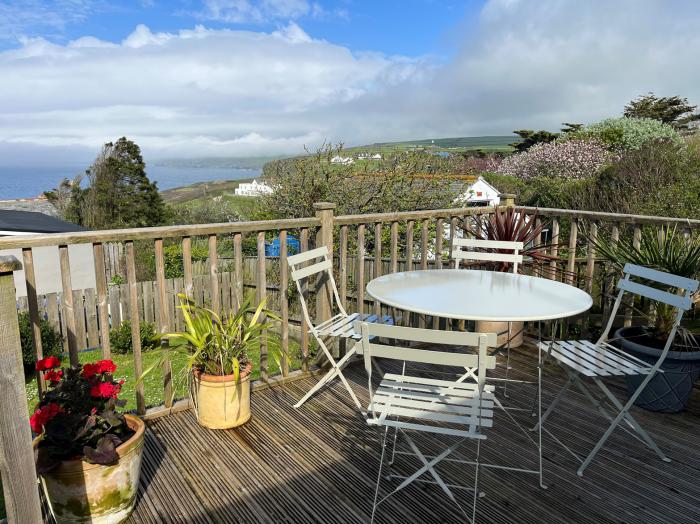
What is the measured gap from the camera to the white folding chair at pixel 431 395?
6.10ft

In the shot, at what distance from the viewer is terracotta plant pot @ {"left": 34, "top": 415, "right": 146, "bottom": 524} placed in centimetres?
197

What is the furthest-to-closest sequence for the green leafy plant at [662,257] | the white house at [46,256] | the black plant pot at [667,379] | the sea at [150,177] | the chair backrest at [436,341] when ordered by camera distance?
1. the sea at [150,177]
2. the white house at [46,256]
3. the green leafy plant at [662,257]
4. the black plant pot at [667,379]
5. the chair backrest at [436,341]

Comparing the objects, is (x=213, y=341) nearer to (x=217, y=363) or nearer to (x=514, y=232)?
(x=217, y=363)

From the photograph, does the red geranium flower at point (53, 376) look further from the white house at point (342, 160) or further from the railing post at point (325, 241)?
the white house at point (342, 160)

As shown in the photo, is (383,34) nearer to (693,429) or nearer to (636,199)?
(636,199)

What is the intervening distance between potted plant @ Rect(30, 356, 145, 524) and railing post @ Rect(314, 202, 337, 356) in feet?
5.68

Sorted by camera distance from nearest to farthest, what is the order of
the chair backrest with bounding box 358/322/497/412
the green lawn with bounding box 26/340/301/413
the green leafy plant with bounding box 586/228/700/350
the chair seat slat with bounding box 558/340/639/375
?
the chair backrest with bounding box 358/322/497/412, the chair seat slat with bounding box 558/340/639/375, the green leafy plant with bounding box 586/228/700/350, the green lawn with bounding box 26/340/301/413

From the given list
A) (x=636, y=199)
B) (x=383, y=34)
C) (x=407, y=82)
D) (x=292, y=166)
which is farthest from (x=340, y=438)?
(x=407, y=82)

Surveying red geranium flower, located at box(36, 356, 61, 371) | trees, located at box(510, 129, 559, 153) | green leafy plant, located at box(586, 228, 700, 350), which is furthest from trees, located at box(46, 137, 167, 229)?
trees, located at box(510, 129, 559, 153)

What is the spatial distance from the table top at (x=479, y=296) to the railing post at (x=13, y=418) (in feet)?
5.25

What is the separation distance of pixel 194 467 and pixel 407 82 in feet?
105

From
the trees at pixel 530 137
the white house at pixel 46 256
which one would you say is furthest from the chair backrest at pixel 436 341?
the trees at pixel 530 137

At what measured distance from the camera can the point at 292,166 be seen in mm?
10531

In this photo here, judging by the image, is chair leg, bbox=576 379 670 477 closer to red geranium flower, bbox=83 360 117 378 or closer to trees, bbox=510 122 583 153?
red geranium flower, bbox=83 360 117 378
